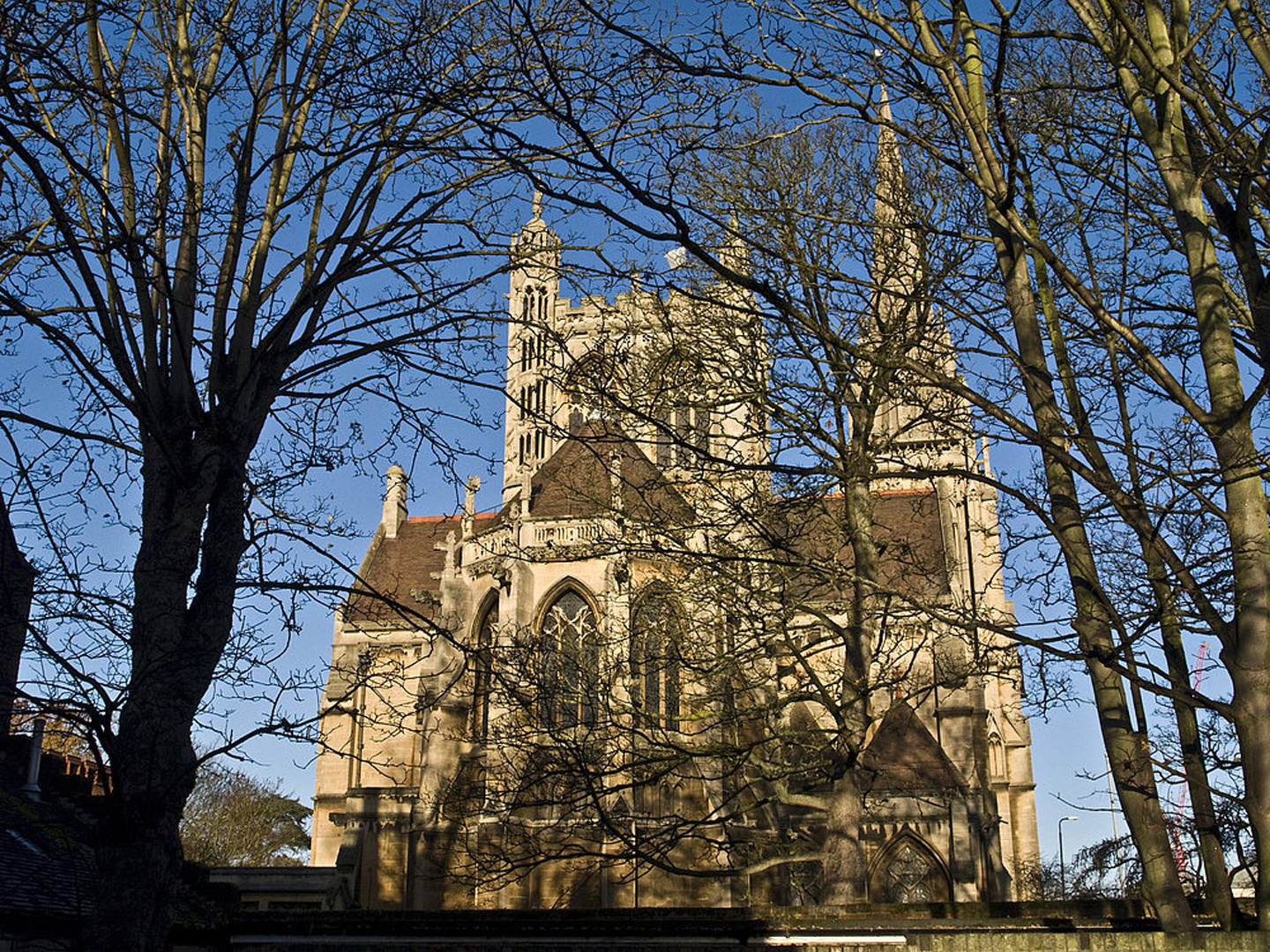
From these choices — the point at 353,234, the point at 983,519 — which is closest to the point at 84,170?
the point at 353,234

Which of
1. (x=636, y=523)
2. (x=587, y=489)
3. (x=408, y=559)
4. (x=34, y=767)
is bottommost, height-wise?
(x=34, y=767)

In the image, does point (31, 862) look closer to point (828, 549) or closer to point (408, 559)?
point (828, 549)

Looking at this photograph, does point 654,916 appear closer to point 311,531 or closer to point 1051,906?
point 1051,906

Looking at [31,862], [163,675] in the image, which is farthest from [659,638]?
[163,675]

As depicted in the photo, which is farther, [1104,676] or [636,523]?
[636,523]

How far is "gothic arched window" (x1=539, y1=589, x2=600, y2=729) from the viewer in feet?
32.9

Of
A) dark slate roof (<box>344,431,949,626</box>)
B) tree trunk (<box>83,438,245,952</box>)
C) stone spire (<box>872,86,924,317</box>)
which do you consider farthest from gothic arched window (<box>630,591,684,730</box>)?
tree trunk (<box>83,438,245,952</box>)

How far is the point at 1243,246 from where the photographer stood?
19.7 feet

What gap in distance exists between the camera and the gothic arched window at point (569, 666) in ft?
32.9

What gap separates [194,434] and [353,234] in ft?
5.59

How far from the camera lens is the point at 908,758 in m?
27.2

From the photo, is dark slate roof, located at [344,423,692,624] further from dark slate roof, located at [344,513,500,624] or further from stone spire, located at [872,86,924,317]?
stone spire, located at [872,86,924,317]

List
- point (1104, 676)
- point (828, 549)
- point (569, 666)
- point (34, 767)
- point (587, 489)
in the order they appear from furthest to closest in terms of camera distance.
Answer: point (587, 489) → point (34, 767) → point (569, 666) → point (828, 549) → point (1104, 676)

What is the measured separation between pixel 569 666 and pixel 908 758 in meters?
15.5
